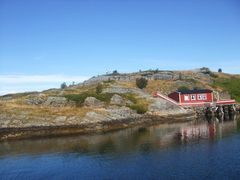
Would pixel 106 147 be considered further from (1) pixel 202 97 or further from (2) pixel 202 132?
(1) pixel 202 97

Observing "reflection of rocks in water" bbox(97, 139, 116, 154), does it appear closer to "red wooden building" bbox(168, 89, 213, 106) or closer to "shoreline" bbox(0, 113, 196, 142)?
"shoreline" bbox(0, 113, 196, 142)

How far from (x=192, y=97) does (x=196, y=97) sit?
1559 millimetres

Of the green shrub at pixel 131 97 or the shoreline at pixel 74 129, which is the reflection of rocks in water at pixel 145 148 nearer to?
the shoreline at pixel 74 129

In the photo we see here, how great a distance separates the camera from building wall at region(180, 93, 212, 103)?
10794cm

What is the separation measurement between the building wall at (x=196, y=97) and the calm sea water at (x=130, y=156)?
105ft

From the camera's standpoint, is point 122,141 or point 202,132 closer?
point 122,141

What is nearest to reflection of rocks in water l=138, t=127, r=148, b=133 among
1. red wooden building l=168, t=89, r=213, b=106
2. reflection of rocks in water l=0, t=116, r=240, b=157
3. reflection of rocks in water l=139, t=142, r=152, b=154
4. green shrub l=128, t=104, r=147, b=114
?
→ reflection of rocks in water l=0, t=116, r=240, b=157

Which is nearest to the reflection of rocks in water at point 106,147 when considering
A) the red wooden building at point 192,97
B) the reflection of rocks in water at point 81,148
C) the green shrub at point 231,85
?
the reflection of rocks in water at point 81,148

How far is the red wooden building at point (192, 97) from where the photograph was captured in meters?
108

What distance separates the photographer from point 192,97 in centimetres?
10888

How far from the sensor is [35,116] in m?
81.8

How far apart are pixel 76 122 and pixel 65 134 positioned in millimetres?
6555

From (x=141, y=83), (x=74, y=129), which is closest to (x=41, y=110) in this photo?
(x=74, y=129)

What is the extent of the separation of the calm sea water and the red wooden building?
1237 inches
